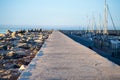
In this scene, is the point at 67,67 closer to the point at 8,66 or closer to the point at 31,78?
the point at 31,78

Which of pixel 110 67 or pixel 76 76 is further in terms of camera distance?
pixel 110 67

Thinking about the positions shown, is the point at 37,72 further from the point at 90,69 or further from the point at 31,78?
the point at 90,69

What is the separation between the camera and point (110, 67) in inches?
251

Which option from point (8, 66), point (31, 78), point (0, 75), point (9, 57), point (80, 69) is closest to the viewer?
point (31, 78)

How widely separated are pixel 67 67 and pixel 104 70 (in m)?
0.86

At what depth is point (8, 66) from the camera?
27.3 ft

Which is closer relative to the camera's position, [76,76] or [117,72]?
[76,76]

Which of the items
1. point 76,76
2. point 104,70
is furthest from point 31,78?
point 104,70

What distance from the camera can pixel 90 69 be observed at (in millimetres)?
6102

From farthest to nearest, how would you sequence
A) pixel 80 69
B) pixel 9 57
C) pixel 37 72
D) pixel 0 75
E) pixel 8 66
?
pixel 9 57
pixel 8 66
pixel 0 75
pixel 80 69
pixel 37 72

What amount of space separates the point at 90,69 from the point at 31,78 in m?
1.51

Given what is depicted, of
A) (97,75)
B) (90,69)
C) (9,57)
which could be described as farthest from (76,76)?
(9,57)

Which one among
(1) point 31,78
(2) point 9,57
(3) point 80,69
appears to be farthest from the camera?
(2) point 9,57

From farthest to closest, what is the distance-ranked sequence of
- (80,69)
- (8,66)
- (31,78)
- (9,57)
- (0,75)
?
(9,57) < (8,66) < (0,75) < (80,69) < (31,78)
